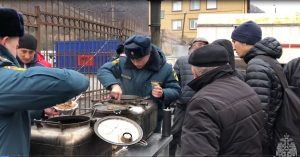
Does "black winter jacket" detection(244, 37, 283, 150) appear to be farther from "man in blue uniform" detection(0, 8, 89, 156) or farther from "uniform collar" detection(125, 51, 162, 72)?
"man in blue uniform" detection(0, 8, 89, 156)

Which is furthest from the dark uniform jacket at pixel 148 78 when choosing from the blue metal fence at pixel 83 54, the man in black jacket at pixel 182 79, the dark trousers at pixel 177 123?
the blue metal fence at pixel 83 54

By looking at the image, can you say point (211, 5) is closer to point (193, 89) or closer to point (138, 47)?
point (138, 47)

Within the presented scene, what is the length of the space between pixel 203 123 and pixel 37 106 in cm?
81

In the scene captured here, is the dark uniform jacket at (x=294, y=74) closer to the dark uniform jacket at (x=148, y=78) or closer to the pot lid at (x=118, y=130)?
the dark uniform jacket at (x=148, y=78)

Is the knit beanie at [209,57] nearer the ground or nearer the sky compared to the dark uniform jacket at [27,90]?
nearer the sky

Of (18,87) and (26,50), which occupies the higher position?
(26,50)

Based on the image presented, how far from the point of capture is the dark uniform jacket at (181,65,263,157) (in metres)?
1.77

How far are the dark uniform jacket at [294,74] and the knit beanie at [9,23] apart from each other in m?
2.20

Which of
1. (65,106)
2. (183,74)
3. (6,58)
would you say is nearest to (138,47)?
(65,106)

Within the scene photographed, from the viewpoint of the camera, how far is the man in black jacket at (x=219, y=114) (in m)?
1.77

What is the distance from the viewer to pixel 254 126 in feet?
6.33

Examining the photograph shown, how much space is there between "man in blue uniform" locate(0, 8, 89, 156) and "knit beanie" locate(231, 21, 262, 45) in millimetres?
1813

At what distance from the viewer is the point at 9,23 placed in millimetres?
Answer: 1590

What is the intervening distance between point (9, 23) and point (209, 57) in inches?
42.0
